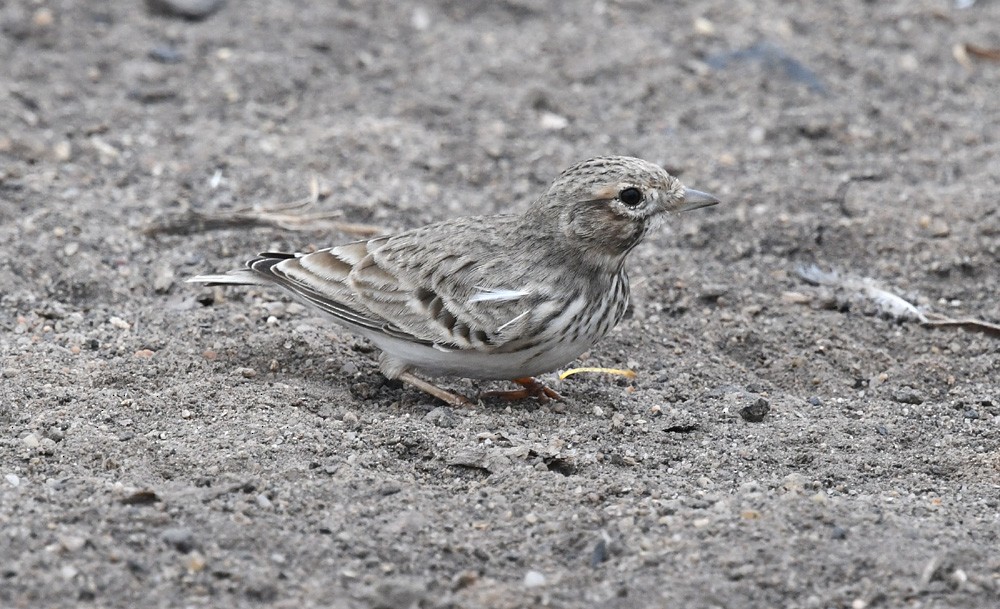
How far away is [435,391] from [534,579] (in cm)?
180

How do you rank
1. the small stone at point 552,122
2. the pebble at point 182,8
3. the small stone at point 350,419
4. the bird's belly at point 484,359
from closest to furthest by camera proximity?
1. the small stone at point 350,419
2. the bird's belly at point 484,359
3. the small stone at point 552,122
4. the pebble at point 182,8

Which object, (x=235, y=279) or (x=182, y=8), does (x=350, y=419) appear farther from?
(x=182, y=8)

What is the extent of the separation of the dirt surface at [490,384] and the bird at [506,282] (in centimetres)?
30

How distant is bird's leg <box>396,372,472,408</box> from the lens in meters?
6.21

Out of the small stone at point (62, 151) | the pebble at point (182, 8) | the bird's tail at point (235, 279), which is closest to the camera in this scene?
the bird's tail at point (235, 279)

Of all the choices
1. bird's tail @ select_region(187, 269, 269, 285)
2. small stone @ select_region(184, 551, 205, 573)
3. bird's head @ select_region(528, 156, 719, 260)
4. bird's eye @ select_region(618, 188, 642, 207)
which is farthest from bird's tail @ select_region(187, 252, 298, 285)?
small stone @ select_region(184, 551, 205, 573)

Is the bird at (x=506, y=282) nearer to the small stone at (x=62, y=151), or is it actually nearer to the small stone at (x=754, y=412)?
the small stone at (x=754, y=412)

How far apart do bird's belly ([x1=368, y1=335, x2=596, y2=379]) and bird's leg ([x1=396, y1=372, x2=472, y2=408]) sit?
5cm

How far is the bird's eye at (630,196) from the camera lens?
6.05 metres

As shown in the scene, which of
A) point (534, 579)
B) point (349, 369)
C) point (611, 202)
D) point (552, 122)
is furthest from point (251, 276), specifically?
point (552, 122)

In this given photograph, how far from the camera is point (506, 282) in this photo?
6125 millimetres

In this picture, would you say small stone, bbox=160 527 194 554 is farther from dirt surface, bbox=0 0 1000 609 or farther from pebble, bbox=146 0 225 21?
Result: pebble, bbox=146 0 225 21

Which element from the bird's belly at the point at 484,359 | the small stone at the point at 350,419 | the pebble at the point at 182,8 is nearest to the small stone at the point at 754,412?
the bird's belly at the point at 484,359

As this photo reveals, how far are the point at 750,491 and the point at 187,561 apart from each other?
2099 mm
